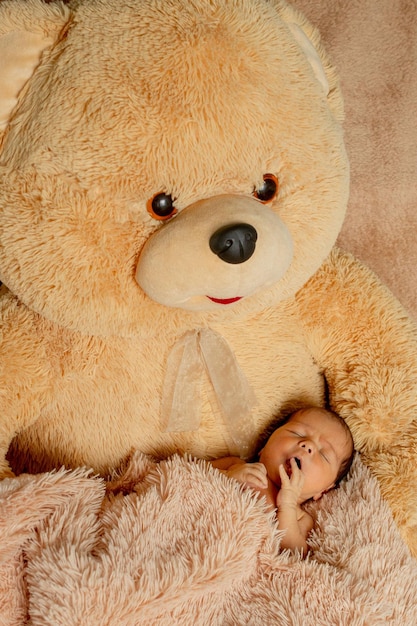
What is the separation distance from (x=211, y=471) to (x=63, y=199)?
409mm

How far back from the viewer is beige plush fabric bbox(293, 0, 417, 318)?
1.05 metres

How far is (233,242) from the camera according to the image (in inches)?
27.7

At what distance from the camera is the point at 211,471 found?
90 cm

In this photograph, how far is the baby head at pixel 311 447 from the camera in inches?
39.0

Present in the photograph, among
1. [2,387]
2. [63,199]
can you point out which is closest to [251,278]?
[63,199]

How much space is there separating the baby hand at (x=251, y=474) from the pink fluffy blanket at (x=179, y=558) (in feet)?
0.15

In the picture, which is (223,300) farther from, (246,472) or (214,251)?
(246,472)

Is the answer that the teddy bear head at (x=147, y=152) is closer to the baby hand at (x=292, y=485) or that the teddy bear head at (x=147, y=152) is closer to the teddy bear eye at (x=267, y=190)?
the teddy bear eye at (x=267, y=190)

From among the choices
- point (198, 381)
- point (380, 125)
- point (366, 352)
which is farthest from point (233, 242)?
point (380, 125)

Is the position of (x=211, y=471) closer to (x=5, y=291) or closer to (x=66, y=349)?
(x=66, y=349)

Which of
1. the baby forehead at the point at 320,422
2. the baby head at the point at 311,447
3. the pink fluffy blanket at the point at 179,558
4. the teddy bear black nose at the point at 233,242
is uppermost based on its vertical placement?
the teddy bear black nose at the point at 233,242

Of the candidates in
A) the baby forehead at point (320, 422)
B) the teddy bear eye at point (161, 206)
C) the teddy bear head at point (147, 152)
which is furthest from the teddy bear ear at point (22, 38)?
the baby forehead at point (320, 422)

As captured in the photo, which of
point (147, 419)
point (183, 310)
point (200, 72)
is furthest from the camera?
point (147, 419)

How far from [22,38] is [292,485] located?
698 millimetres
